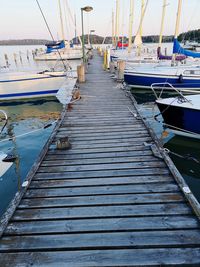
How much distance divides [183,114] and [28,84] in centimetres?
1176

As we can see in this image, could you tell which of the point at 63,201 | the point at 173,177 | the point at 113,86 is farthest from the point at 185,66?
the point at 63,201

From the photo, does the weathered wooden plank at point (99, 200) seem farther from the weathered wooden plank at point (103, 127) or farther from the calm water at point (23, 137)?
the weathered wooden plank at point (103, 127)

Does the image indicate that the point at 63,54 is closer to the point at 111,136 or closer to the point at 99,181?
the point at 111,136

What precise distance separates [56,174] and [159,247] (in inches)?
97.9

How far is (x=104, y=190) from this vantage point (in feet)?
13.1

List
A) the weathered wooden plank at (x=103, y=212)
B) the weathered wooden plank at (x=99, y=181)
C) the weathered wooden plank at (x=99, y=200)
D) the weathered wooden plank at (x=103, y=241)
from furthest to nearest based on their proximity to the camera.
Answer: the weathered wooden plank at (x=99, y=181) → the weathered wooden plank at (x=99, y=200) → the weathered wooden plank at (x=103, y=212) → the weathered wooden plank at (x=103, y=241)

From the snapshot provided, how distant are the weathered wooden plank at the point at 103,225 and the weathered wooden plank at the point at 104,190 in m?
0.67

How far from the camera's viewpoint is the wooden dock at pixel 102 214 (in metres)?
2.74

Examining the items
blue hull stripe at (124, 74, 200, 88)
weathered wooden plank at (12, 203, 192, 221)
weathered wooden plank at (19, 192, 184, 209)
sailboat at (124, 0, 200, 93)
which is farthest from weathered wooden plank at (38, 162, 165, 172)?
blue hull stripe at (124, 74, 200, 88)

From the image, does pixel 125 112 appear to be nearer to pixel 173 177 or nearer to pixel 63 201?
pixel 173 177

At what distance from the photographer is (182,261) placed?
8.55ft

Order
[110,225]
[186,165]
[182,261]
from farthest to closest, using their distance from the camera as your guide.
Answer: [186,165]
[110,225]
[182,261]

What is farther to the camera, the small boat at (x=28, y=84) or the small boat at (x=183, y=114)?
the small boat at (x=28, y=84)

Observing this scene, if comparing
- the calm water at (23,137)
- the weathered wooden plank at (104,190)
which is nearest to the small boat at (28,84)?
the calm water at (23,137)
